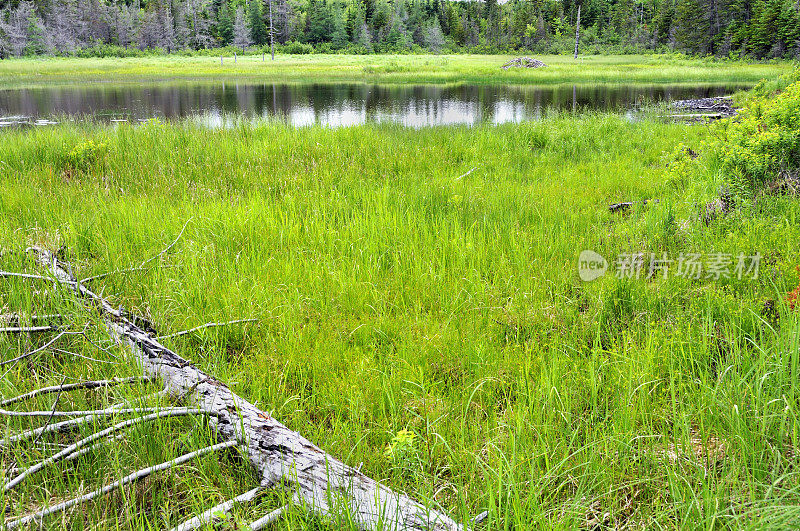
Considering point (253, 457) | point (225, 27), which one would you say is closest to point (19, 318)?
point (253, 457)

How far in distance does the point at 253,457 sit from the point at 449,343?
1418 mm

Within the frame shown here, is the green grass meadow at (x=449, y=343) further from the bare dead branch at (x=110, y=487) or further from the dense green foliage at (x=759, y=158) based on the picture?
the dense green foliage at (x=759, y=158)

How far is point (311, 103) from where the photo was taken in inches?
992

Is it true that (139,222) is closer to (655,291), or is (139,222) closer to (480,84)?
(655,291)

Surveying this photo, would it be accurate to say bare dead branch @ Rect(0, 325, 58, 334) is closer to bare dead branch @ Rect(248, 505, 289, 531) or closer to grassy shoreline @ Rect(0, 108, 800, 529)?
grassy shoreline @ Rect(0, 108, 800, 529)

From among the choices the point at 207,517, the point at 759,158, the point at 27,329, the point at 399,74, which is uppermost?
the point at 399,74

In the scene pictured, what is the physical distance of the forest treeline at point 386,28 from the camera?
199 ft

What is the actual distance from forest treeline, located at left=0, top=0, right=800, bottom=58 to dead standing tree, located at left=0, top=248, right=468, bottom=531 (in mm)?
64215

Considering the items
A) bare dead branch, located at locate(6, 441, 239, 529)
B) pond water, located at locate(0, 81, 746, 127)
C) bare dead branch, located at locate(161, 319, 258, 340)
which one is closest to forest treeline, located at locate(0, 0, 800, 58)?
pond water, located at locate(0, 81, 746, 127)

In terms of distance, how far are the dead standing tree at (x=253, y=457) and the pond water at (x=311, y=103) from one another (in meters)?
14.6

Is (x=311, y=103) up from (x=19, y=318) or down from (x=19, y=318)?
up

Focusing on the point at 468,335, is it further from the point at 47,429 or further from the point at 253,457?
the point at 47,429

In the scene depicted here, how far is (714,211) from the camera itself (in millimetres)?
5074

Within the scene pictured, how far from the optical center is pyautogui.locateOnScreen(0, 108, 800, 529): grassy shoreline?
6.72ft
